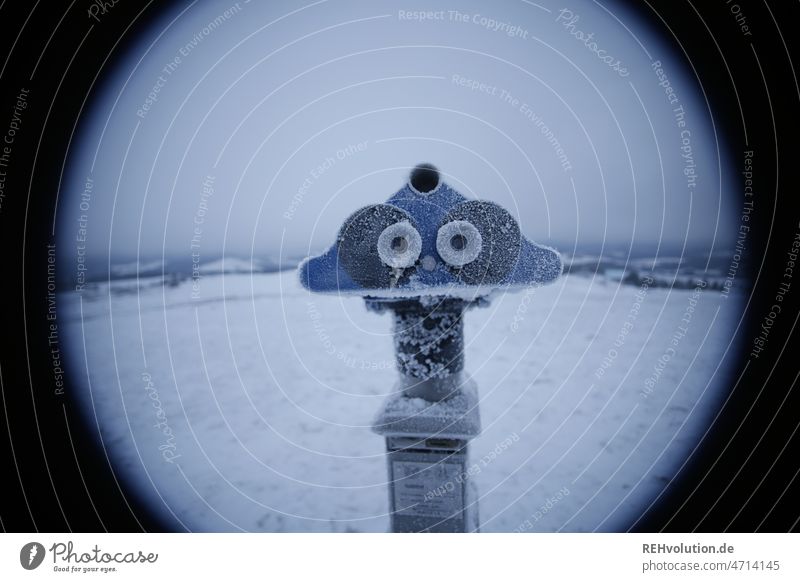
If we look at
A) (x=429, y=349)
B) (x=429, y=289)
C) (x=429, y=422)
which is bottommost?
(x=429, y=422)

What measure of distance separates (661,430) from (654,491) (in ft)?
2.66

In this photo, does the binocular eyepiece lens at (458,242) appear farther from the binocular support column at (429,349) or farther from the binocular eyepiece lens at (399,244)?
the binocular support column at (429,349)

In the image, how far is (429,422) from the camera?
1192 millimetres

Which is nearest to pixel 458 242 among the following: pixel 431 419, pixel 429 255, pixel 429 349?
pixel 429 255

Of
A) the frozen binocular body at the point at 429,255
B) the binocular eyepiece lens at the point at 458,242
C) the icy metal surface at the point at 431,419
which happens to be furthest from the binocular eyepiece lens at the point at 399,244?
the icy metal surface at the point at 431,419

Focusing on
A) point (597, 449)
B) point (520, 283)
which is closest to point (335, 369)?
point (597, 449)

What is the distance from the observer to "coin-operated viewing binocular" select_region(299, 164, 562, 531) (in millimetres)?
970

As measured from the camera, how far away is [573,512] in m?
1.95

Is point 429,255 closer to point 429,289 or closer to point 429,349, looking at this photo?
point 429,289

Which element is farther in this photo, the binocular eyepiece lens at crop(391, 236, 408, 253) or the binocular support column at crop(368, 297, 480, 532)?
the binocular support column at crop(368, 297, 480, 532)

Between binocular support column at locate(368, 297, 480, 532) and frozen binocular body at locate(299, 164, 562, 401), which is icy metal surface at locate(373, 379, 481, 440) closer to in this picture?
binocular support column at locate(368, 297, 480, 532)

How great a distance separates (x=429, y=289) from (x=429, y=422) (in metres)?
0.47

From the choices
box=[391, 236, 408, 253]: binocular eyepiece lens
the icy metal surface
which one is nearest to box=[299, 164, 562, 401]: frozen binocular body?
box=[391, 236, 408, 253]: binocular eyepiece lens

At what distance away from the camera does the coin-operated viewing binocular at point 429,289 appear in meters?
0.97
